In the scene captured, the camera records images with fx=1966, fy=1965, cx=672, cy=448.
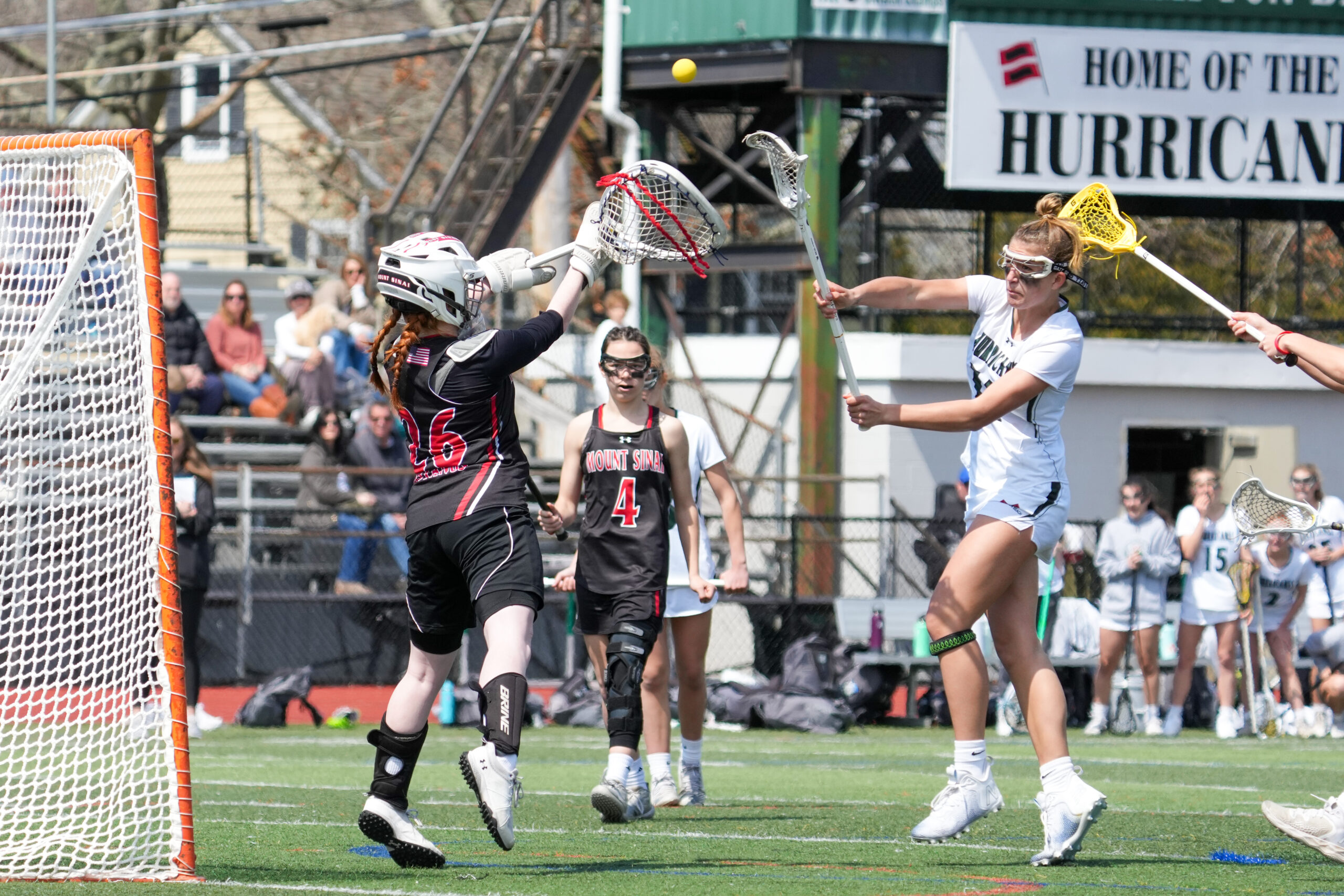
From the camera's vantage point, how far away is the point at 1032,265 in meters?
6.52

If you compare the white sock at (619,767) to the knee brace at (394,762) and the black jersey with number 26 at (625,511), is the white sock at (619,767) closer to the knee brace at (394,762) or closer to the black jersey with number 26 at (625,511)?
the black jersey with number 26 at (625,511)

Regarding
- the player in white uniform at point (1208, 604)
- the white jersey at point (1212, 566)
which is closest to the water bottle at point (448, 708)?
the player in white uniform at point (1208, 604)

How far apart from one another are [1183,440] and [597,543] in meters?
15.8

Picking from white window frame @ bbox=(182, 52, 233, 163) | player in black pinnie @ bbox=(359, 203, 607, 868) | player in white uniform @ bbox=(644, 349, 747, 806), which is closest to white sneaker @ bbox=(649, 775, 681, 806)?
player in white uniform @ bbox=(644, 349, 747, 806)

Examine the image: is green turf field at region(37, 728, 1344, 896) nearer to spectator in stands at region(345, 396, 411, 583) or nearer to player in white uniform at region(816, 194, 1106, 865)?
player in white uniform at region(816, 194, 1106, 865)

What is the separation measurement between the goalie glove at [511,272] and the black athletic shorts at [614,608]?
1982mm

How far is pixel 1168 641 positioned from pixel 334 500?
24.2 ft

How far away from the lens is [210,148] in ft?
120

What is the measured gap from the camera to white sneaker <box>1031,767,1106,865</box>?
6277 millimetres

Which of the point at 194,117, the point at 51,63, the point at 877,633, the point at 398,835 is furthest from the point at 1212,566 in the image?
the point at 194,117

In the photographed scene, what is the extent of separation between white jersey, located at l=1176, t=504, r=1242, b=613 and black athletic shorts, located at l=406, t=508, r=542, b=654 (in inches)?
406

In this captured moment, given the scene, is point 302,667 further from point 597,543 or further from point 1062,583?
point 597,543

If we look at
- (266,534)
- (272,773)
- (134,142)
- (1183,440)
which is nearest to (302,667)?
(266,534)

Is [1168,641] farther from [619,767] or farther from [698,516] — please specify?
[619,767]
